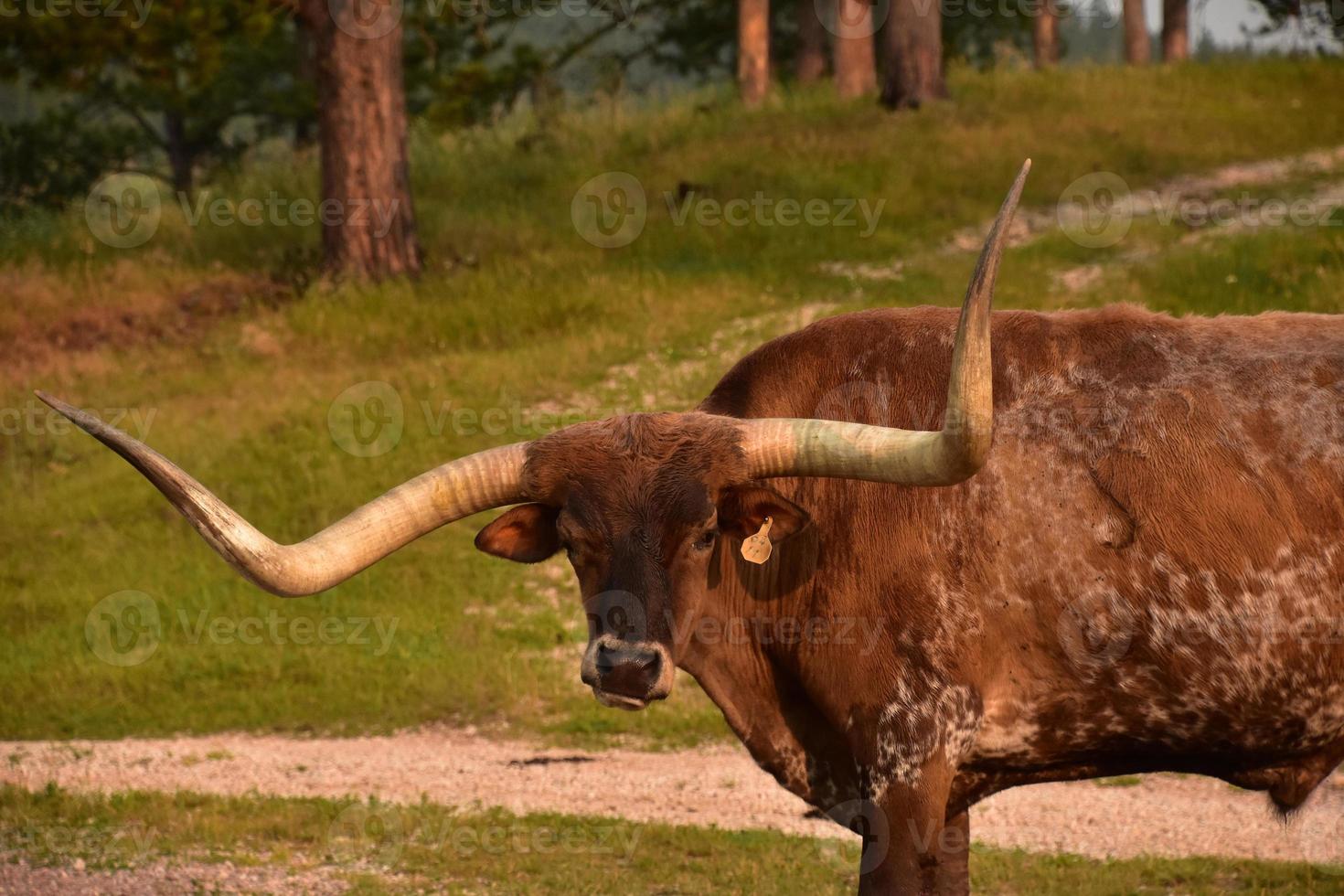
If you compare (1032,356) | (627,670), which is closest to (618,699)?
(627,670)

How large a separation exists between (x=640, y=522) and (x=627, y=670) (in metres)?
0.58

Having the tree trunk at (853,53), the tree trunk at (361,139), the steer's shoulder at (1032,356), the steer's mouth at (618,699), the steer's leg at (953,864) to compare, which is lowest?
the steer's leg at (953,864)

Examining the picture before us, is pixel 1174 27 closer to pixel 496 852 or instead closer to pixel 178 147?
pixel 178 147

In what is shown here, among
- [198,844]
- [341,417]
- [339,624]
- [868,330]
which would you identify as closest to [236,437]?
[341,417]

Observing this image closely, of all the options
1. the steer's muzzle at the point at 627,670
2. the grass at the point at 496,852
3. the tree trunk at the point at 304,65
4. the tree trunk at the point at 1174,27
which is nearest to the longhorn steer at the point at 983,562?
the steer's muzzle at the point at 627,670

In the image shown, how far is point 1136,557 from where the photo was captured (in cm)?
613

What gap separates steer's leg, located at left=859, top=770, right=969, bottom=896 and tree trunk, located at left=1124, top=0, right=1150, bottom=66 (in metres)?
27.5

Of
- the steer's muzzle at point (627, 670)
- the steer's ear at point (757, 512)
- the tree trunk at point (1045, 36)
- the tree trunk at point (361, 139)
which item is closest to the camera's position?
the steer's muzzle at point (627, 670)

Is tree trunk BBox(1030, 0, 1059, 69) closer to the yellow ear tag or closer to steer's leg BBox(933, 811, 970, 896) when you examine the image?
steer's leg BBox(933, 811, 970, 896)

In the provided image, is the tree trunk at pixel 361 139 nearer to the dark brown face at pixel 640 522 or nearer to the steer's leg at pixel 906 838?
the dark brown face at pixel 640 522

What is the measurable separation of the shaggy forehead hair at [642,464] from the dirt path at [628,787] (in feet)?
12.2

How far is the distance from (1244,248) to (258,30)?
11.1 m

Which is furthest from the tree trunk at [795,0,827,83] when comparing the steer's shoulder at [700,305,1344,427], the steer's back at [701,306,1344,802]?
the steer's back at [701,306,1344,802]

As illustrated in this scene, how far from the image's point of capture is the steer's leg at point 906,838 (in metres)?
5.98
